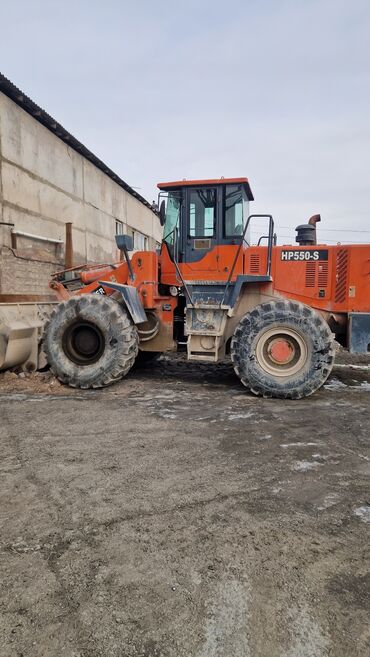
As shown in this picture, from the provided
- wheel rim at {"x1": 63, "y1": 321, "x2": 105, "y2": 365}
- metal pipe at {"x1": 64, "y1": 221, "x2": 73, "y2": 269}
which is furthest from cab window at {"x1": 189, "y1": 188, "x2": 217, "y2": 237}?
metal pipe at {"x1": 64, "y1": 221, "x2": 73, "y2": 269}

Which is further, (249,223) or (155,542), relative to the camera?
(249,223)

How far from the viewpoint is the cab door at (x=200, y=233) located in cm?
661

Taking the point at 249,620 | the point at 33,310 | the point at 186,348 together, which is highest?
the point at 33,310

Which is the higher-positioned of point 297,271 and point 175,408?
point 297,271

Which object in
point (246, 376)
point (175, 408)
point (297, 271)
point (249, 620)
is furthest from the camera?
point (297, 271)

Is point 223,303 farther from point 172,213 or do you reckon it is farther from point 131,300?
point 172,213

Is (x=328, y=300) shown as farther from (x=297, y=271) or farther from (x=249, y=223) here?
(x=249, y=223)

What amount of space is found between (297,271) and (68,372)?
151 inches

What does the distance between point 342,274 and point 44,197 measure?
8.36m

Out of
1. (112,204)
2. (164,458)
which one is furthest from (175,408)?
(112,204)

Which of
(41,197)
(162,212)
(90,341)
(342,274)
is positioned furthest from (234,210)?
(41,197)

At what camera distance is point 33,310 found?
7316 mm

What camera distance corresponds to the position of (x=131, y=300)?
6.48 metres

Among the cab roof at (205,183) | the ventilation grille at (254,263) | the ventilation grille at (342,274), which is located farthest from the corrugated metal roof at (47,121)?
the ventilation grille at (342,274)
